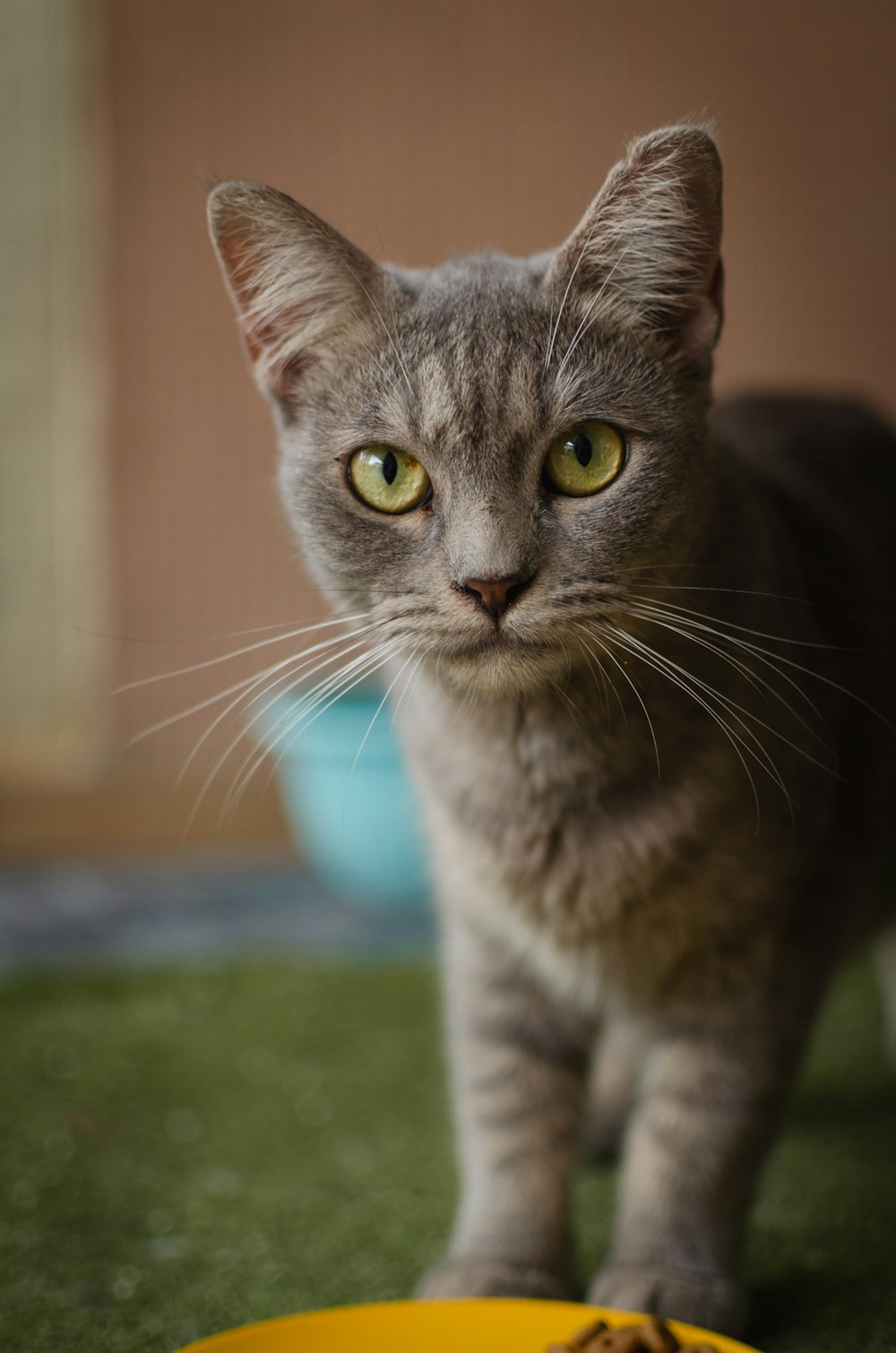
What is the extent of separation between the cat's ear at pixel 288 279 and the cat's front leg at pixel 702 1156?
708 mm

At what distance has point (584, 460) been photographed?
3.48 ft

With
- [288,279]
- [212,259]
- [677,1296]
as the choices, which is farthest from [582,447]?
[212,259]

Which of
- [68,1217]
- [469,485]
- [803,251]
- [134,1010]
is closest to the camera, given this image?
[469,485]

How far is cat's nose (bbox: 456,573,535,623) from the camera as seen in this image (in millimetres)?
987

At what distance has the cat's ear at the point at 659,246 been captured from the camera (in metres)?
1.05

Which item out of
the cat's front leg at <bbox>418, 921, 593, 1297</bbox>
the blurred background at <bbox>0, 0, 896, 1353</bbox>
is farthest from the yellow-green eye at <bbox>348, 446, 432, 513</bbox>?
the blurred background at <bbox>0, 0, 896, 1353</bbox>

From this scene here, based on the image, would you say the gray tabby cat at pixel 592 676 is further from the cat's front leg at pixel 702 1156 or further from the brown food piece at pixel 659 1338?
the brown food piece at pixel 659 1338

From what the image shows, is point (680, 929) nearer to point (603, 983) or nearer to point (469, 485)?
point (603, 983)

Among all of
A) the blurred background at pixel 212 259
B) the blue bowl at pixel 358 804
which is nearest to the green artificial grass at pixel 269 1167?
the blue bowl at pixel 358 804

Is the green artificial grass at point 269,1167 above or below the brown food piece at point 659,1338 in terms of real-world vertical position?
below

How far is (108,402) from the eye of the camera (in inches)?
119

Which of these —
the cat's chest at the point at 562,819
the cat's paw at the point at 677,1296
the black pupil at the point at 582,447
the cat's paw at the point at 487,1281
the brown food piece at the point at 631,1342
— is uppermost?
the black pupil at the point at 582,447

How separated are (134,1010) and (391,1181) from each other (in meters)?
0.68

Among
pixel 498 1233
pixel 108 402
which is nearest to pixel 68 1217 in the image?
pixel 498 1233
